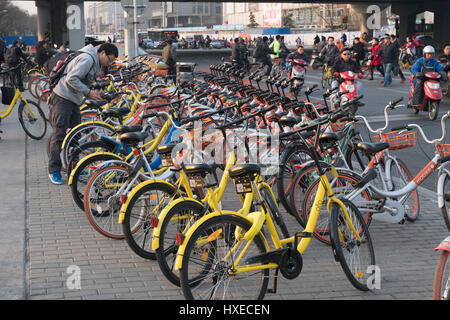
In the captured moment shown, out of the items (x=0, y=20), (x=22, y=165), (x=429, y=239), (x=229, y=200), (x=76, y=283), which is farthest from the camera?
(x=0, y=20)

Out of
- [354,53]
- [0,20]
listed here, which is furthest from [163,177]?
[0,20]

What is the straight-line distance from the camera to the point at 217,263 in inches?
169

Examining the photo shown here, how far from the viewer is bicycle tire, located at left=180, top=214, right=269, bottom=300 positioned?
4102mm

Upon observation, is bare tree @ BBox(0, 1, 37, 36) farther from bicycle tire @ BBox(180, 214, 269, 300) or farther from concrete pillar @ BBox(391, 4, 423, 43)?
bicycle tire @ BBox(180, 214, 269, 300)

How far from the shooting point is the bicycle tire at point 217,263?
4.10 m

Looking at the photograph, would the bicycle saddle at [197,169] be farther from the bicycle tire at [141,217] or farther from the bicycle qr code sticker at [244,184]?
the bicycle tire at [141,217]

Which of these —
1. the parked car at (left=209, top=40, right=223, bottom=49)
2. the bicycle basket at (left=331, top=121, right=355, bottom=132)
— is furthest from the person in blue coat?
the parked car at (left=209, top=40, right=223, bottom=49)

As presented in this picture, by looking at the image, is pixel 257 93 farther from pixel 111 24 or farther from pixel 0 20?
pixel 111 24

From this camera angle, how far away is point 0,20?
10156cm

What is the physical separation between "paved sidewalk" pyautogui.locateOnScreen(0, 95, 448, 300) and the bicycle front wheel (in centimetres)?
410

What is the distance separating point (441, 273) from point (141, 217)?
2.59m

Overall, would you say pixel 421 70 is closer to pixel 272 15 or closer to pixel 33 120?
pixel 33 120

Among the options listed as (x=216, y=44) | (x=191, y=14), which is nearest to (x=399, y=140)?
(x=216, y=44)
